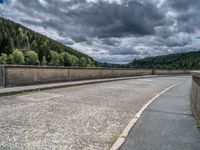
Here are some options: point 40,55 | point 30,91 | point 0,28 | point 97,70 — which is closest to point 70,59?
point 40,55

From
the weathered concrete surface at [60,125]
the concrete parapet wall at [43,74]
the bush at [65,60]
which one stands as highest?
the bush at [65,60]

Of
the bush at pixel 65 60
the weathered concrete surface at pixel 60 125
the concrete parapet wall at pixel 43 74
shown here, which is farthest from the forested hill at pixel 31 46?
the weathered concrete surface at pixel 60 125

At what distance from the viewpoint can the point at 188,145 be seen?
505cm

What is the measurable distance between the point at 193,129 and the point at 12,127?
445 centimetres

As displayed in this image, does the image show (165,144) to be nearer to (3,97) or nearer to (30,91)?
(3,97)

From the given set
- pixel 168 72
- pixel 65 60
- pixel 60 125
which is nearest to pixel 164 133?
pixel 60 125

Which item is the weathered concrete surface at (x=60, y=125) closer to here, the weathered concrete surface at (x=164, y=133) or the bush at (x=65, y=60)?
the weathered concrete surface at (x=164, y=133)

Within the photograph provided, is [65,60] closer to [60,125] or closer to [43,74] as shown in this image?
[43,74]

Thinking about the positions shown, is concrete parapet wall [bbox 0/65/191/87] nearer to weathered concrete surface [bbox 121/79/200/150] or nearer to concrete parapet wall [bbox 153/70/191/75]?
weathered concrete surface [bbox 121/79/200/150]

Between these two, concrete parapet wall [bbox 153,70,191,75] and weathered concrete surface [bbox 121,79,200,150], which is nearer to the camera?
weathered concrete surface [bbox 121,79,200,150]

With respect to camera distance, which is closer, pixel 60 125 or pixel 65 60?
pixel 60 125

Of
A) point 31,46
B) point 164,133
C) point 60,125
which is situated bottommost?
point 164,133

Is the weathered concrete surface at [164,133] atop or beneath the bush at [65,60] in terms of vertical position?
beneath

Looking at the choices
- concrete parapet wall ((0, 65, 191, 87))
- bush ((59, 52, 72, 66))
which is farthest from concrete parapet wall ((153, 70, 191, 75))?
bush ((59, 52, 72, 66))
